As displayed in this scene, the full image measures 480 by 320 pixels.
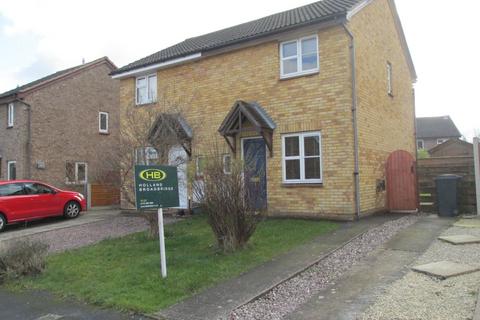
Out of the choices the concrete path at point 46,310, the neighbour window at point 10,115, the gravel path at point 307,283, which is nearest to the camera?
the gravel path at point 307,283

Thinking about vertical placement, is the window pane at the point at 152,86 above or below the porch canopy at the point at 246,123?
above

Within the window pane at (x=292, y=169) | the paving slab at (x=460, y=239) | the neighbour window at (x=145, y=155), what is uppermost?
the neighbour window at (x=145, y=155)

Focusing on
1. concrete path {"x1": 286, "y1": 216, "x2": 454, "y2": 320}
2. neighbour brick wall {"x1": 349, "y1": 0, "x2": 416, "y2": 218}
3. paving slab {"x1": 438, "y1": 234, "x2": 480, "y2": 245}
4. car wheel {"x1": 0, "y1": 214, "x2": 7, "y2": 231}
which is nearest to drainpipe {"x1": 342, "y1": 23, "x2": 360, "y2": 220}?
neighbour brick wall {"x1": 349, "y1": 0, "x2": 416, "y2": 218}

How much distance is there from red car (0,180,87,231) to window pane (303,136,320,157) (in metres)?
9.63

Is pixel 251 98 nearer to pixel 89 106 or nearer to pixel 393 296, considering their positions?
pixel 393 296

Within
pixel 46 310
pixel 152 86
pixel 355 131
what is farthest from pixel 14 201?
pixel 355 131

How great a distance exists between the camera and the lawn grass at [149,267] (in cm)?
572

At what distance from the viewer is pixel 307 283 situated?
238 inches

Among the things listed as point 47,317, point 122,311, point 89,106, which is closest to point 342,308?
point 122,311

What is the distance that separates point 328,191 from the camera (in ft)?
38.4

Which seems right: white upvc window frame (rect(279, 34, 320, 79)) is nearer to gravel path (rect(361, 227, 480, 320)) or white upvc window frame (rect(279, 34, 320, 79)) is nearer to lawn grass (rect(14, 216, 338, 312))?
lawn grass (rect(14, 216, 338, 312))

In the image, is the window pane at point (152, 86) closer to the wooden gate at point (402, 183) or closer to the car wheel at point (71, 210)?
the car wheel at point (71, 210)

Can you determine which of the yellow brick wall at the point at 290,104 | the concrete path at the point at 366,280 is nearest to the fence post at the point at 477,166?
the concrete path at the point at 366,280

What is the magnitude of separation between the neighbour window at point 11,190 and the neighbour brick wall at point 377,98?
1158 cm
